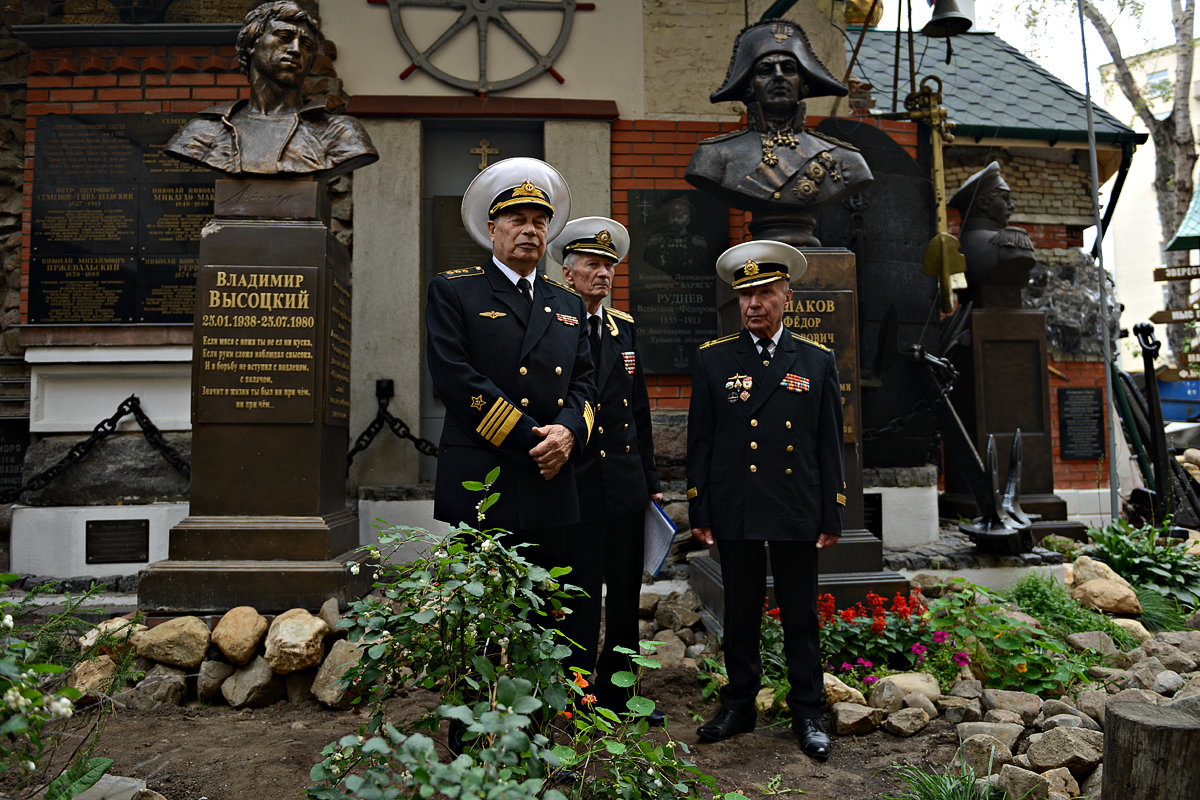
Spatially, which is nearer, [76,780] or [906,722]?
[76,780]

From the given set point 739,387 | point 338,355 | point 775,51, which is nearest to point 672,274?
point 775,51

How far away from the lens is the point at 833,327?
15.3 feet

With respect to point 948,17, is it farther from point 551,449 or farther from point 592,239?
point 551,449

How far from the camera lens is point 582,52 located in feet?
21.1

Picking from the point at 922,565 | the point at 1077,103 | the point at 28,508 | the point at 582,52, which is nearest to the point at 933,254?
the point at 922,565

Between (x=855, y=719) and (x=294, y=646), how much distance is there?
240 cm

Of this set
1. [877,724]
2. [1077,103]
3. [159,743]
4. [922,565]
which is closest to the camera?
[159,743]

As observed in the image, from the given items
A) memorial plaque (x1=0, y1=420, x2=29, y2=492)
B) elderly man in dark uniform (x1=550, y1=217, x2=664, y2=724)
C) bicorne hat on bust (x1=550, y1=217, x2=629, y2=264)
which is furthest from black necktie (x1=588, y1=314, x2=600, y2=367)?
memorial plaque (x1=0, y1=420, x2=29, y2=492)

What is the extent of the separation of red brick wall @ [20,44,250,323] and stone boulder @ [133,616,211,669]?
139 inches

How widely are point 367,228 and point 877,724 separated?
4.82 m

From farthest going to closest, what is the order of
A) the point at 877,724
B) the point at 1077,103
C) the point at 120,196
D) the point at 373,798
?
the point at 1077,103, the point at 120,196, the point at 877,724, the point at 373,798

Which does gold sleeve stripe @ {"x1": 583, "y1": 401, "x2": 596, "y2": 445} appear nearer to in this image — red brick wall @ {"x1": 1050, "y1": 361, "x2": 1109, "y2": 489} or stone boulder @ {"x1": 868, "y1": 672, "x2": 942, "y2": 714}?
stone boulder @ {"x1": 868, "y1": 672, "x2": 942, "y2": 714}

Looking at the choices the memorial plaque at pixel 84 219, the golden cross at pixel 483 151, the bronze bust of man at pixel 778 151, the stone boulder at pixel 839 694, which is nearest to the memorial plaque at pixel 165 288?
the memorial plaque at pixel 84 219

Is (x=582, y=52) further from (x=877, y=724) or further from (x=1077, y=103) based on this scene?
(x=1077, y=103)
